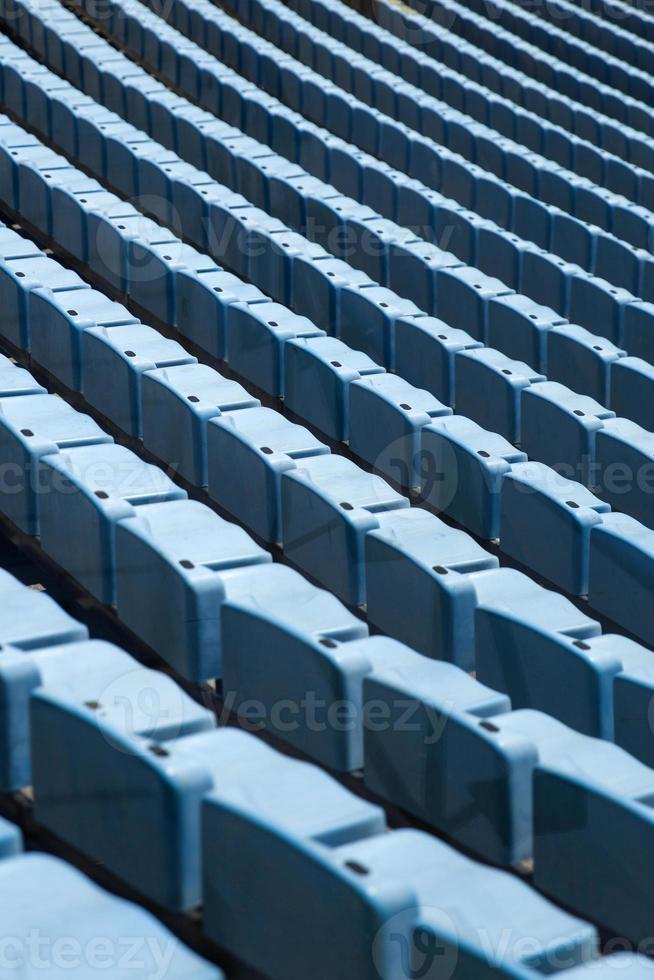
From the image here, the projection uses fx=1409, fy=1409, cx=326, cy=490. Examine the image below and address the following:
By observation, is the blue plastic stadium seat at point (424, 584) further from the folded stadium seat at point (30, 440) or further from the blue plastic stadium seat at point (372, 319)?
the blue plastic stadium seat at point (372, 319)

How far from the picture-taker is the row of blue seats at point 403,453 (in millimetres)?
1079

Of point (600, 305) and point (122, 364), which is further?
point (600, 305)

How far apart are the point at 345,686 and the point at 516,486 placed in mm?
378

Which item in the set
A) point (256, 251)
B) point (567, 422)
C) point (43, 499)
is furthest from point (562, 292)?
point (43, 499)

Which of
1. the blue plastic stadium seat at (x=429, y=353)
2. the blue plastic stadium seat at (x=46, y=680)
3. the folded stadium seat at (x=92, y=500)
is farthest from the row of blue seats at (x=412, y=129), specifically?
the blue plastic stadium seat at (x=46, y=680)

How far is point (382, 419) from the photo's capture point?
123 centimetres

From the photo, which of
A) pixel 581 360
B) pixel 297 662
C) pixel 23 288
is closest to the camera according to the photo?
pixel 297 662

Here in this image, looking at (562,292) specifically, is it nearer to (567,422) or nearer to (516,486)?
(567,422)

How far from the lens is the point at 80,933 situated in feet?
1.82

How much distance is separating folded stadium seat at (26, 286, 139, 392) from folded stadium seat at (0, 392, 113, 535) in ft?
0.44

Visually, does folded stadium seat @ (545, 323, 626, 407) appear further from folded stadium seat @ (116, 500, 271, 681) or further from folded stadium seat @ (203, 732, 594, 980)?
folded stadium seat @ (203, 732, 594, 980)

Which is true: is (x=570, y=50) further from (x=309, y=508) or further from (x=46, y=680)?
(x=46, y=680)

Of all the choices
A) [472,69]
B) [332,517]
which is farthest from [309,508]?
[472,69]

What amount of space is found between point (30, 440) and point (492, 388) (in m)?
0.50
